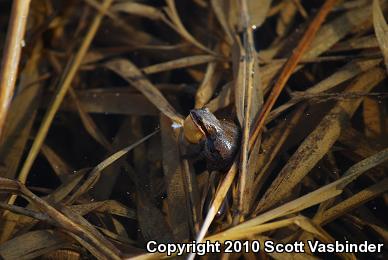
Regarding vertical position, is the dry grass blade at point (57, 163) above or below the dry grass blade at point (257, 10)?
below

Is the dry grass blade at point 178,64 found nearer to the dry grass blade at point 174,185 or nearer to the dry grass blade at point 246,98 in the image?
the dry grass blade at point 246,98

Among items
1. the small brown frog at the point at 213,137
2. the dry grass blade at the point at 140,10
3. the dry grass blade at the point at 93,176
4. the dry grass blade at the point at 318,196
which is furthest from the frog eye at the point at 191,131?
the dry grass blade at the point at 140,10

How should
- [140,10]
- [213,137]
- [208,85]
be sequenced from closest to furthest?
[213,137] → [208,85] → [140,10]

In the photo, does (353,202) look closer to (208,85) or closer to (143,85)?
(208,85)

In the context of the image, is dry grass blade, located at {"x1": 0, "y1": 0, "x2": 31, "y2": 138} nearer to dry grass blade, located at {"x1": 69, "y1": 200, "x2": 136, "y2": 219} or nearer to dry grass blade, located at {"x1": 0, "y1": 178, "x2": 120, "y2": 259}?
dry grass blade, located at {"x1": 0, "y1": 178, "x2": 120, "y2": 259}

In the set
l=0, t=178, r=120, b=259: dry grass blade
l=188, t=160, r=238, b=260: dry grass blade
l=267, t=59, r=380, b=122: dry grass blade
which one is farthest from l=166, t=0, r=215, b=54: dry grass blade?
l=0, t=178, r=120, b=259: dry grass blade

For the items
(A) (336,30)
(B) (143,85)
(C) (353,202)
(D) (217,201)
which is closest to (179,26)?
(B) (143,85)
